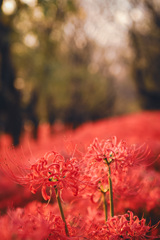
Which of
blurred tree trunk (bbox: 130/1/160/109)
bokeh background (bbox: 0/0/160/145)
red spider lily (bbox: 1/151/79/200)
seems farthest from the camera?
blurred tree trunk (bbox: 130/1/160/109)

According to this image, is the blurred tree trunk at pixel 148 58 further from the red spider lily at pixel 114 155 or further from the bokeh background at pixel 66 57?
the red spider lily at pixel 114 155

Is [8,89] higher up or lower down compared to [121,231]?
higher up

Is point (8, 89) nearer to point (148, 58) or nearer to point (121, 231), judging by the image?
point (148, 58)

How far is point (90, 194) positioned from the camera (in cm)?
139

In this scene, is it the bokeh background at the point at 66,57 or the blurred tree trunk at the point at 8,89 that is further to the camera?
the bokeh background at the point at 66,57

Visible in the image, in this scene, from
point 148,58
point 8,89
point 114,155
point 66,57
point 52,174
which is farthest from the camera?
point 66,57

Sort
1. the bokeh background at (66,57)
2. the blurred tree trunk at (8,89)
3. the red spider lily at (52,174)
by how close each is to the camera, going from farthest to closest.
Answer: the bokeh background at (66,57) < the blurred tree trunk at (8,89) < the red spider lily at (52,174)

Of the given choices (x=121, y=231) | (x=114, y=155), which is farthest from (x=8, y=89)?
(x=121, y=231)

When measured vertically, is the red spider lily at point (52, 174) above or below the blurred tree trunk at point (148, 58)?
below

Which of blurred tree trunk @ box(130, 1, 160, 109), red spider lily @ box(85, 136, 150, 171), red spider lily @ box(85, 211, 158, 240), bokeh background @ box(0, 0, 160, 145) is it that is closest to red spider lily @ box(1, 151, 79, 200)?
red spider lily @ box(85, 136, 150, 171)

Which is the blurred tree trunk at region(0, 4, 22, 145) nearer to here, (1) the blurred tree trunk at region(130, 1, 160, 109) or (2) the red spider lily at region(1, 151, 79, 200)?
(1) the blurred tree trunk at region(130, 1, 160, 109)

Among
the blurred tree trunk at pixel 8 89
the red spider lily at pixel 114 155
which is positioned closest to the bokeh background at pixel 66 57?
the blurred tree trunk at pixel 8 89

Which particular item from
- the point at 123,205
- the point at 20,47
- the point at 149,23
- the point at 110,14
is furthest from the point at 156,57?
the point at 123,205

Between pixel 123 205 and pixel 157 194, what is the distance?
0.32m
